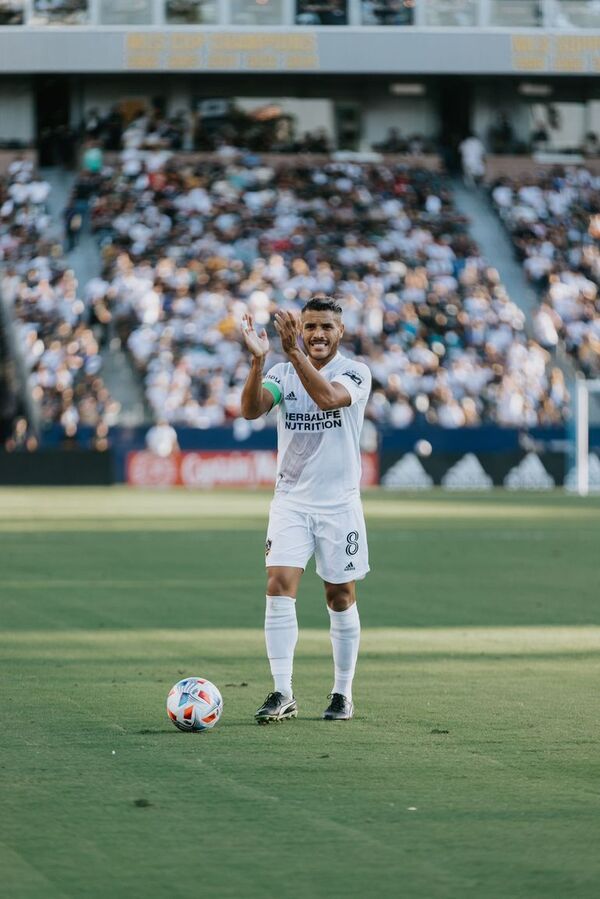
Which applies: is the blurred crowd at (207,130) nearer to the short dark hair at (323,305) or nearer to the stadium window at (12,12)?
the stadium window at (12,12)

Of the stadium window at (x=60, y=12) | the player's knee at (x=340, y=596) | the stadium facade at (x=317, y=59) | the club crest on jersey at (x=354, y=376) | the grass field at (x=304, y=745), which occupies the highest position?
the stadium window at (x=60, y=12)

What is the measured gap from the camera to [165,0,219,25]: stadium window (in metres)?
49.8

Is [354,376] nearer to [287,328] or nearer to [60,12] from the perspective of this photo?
[287,328]

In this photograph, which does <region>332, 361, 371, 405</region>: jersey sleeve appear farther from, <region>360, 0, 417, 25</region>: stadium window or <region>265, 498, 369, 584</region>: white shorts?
<region>360, 0, 417, 25</region>: stadium window

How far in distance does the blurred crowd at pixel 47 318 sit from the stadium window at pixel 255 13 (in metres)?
7.59

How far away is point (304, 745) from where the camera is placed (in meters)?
8.64

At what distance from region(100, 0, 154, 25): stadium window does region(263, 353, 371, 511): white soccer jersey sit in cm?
4203

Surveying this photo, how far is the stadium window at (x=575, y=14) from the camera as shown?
50719 mm

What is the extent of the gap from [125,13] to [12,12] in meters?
3.13

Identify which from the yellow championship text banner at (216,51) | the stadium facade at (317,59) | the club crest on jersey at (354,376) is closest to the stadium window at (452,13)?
the stadium facade at (317,59)

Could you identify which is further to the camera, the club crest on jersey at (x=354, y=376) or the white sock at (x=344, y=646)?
the white sock at (x=344, y=646)

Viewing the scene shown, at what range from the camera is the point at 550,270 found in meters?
45.3

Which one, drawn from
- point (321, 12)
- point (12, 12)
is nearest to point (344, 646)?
point (321, 12)

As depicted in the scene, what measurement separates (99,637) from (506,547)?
10801 mm
